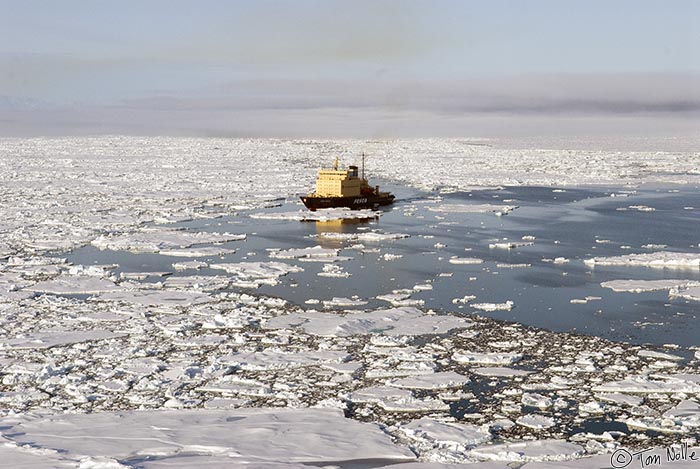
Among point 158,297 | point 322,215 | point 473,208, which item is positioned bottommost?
→ point 158,297

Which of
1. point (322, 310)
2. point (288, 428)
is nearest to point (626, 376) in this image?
point (288, 428)

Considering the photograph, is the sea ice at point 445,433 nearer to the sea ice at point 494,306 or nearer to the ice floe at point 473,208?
the sea ice at point 494,306

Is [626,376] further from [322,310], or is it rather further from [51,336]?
[51,336]

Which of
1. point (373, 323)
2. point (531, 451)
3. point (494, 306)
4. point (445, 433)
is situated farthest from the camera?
point (494, 306)

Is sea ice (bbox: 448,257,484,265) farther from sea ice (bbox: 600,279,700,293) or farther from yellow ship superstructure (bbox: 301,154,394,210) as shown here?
yellow ship superstructure (bbox: 301,154,394,210)

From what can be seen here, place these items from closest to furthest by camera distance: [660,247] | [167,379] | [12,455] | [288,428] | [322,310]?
[12,455] → [288,428] → [167,379] → [322,310] → [660,247]

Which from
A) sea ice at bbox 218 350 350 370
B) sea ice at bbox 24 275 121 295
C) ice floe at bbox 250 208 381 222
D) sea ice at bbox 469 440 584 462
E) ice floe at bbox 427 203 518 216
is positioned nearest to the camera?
sea ice at bbox 469 440 584 462

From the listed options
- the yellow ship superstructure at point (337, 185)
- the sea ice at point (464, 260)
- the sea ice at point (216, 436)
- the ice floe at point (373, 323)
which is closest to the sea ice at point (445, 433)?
the sea ice at point (216, 436)

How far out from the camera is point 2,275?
19.7m

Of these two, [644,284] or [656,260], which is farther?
[656,260]

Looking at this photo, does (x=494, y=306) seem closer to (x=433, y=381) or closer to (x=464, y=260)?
(x=433, y=381)

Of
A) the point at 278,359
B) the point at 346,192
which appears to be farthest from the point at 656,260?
the point at 346,192

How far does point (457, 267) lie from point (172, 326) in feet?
33.3

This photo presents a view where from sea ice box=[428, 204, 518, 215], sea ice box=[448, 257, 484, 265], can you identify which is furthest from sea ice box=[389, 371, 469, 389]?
sea ice box=[428, 204, 518, 215]
